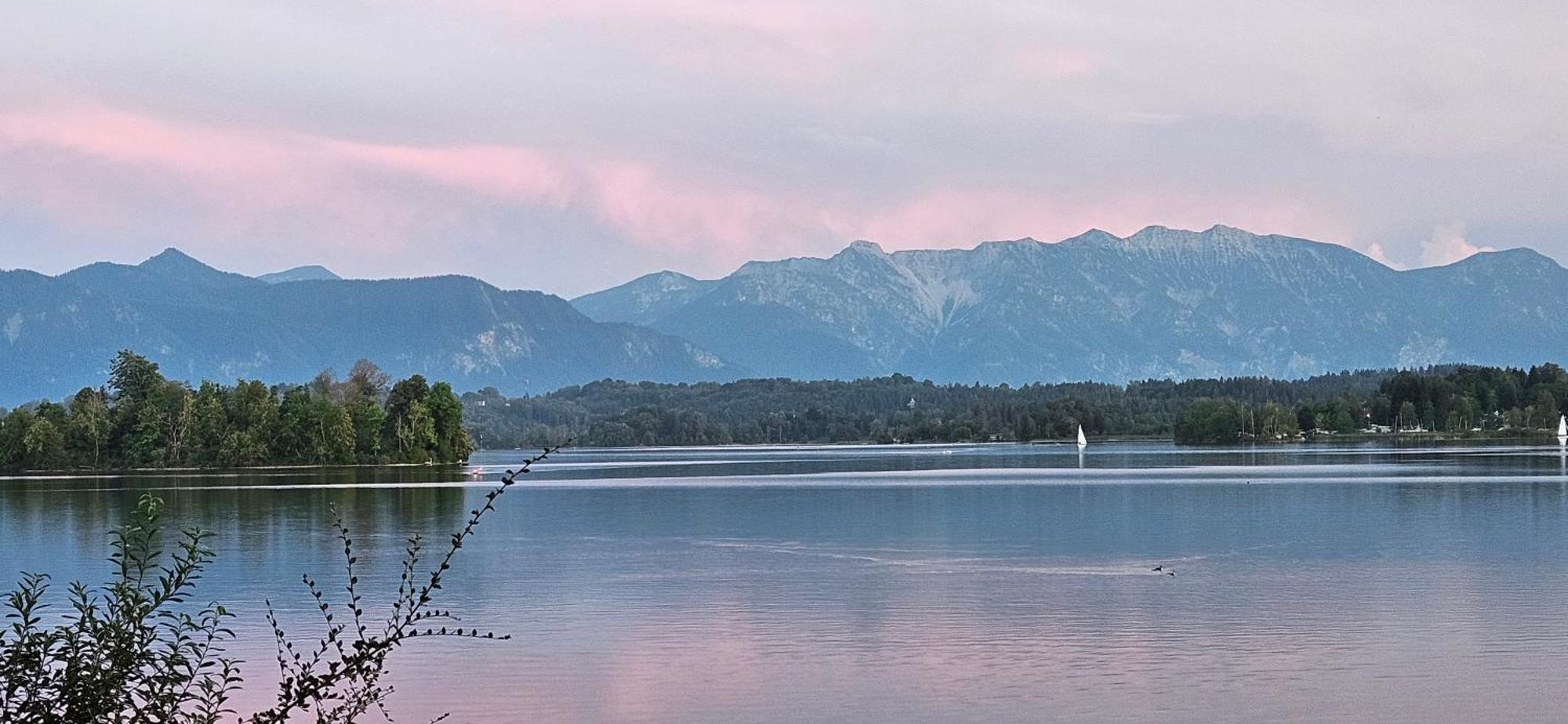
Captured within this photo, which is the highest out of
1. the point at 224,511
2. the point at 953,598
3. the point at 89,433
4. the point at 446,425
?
the point at 446,425

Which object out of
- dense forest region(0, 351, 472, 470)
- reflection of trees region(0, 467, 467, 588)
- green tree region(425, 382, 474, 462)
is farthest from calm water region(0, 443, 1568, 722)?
green tree region(425, 382, 474, 462)

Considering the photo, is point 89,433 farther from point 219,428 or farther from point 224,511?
point 224,511

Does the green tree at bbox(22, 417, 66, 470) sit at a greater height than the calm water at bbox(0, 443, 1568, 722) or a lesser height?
greater

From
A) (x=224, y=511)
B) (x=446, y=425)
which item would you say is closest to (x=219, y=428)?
(x=446, y=425)

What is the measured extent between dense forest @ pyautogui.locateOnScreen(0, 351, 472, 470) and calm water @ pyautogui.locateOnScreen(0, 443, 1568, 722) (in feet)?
201

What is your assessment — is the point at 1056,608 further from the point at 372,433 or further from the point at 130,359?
the point at 130,359

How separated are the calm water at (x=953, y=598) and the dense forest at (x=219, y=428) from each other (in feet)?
201

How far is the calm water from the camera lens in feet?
77.7

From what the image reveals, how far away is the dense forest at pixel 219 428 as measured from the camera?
139375 millimetres

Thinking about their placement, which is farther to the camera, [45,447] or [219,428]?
[219,428]

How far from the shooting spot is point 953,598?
116 ft

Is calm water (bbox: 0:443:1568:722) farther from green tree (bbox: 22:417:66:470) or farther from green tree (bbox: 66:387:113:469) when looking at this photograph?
green tree (bbox: 66:387:113:469)

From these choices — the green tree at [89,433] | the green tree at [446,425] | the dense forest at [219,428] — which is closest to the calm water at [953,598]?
the dense forest at [219,428]

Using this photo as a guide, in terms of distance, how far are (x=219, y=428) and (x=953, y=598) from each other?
384ft
